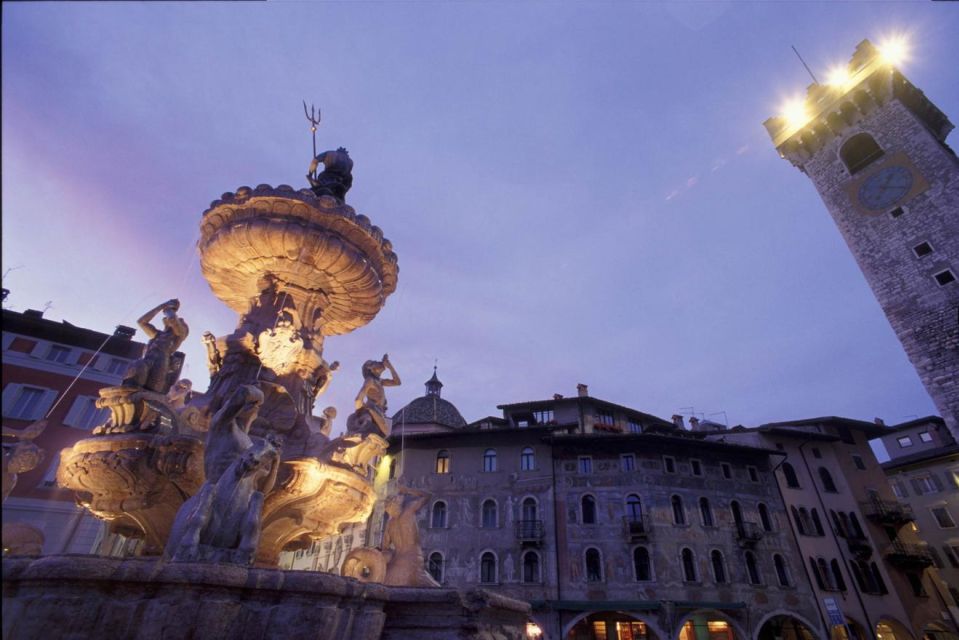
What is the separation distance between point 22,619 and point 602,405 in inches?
1187

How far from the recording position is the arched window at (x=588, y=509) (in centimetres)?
2438

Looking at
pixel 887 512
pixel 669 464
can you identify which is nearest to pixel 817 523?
pixel 887 512

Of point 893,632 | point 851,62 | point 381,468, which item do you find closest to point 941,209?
point 851,62

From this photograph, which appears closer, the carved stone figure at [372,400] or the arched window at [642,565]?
the carved stone figure at [372,400]

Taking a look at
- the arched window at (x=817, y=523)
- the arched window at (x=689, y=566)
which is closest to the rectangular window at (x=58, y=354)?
the arched window at (x=689, y=566)

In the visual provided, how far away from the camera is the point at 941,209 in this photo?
23.2m

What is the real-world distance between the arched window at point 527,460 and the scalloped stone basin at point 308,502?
2019 cm

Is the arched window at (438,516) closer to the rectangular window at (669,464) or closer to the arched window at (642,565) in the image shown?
the arched window at (642,565)

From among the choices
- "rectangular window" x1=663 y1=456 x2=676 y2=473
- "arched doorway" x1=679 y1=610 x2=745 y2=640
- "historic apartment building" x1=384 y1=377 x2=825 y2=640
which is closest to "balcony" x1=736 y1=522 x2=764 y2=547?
"historic apartment building" x1=384 y1=377 x2=825 y2=640

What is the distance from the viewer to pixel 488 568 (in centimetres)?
2408

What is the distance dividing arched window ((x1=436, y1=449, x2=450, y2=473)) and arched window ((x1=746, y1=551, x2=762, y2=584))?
1507cm

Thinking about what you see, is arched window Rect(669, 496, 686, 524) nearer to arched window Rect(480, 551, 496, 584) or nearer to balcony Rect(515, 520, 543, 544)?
balcony Rect(515, 520, 543, 544)

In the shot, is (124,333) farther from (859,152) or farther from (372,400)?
(859,152)

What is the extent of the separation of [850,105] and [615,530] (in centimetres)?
2688
